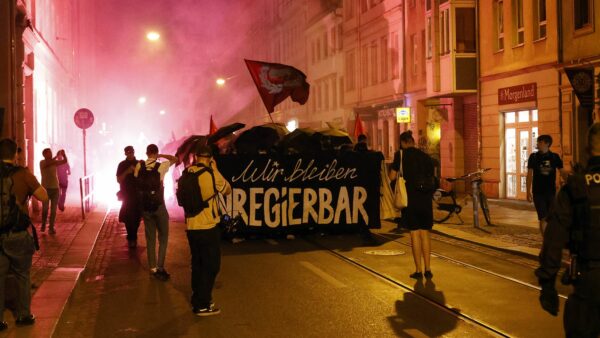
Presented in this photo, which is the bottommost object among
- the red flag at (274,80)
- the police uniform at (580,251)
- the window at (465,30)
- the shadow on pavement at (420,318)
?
the shadow on pavement at (420,318)

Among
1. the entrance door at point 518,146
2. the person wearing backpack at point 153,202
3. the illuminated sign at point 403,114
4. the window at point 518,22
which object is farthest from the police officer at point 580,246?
the illuminated sign at point 403,114

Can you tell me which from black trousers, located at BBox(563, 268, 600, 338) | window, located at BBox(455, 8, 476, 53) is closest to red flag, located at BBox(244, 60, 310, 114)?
window, located at BBox(455, 8, 476, 53)

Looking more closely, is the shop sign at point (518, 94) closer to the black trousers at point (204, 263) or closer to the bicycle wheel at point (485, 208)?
the bicycle wheel at point (485, 208)

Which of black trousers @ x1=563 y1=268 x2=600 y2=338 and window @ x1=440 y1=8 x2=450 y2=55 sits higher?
window @ x1=440 y1=8 x2=450 y2=55

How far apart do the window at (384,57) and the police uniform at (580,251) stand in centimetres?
3172

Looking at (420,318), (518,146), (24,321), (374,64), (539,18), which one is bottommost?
(420,318)

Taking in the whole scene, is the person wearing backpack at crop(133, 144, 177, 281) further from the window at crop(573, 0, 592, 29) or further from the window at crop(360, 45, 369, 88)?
the window at crop(360, 45, 369, 88)

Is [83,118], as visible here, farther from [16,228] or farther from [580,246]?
[580,246]

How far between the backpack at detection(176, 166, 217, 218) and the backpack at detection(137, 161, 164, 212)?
207cm

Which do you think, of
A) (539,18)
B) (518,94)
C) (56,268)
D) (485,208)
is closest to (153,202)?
(56,268)

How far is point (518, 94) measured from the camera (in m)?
23.3

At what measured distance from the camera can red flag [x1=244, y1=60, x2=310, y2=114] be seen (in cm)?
1609

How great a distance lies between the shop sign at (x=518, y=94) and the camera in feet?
73.8

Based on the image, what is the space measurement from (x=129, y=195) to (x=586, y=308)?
1017 cm
